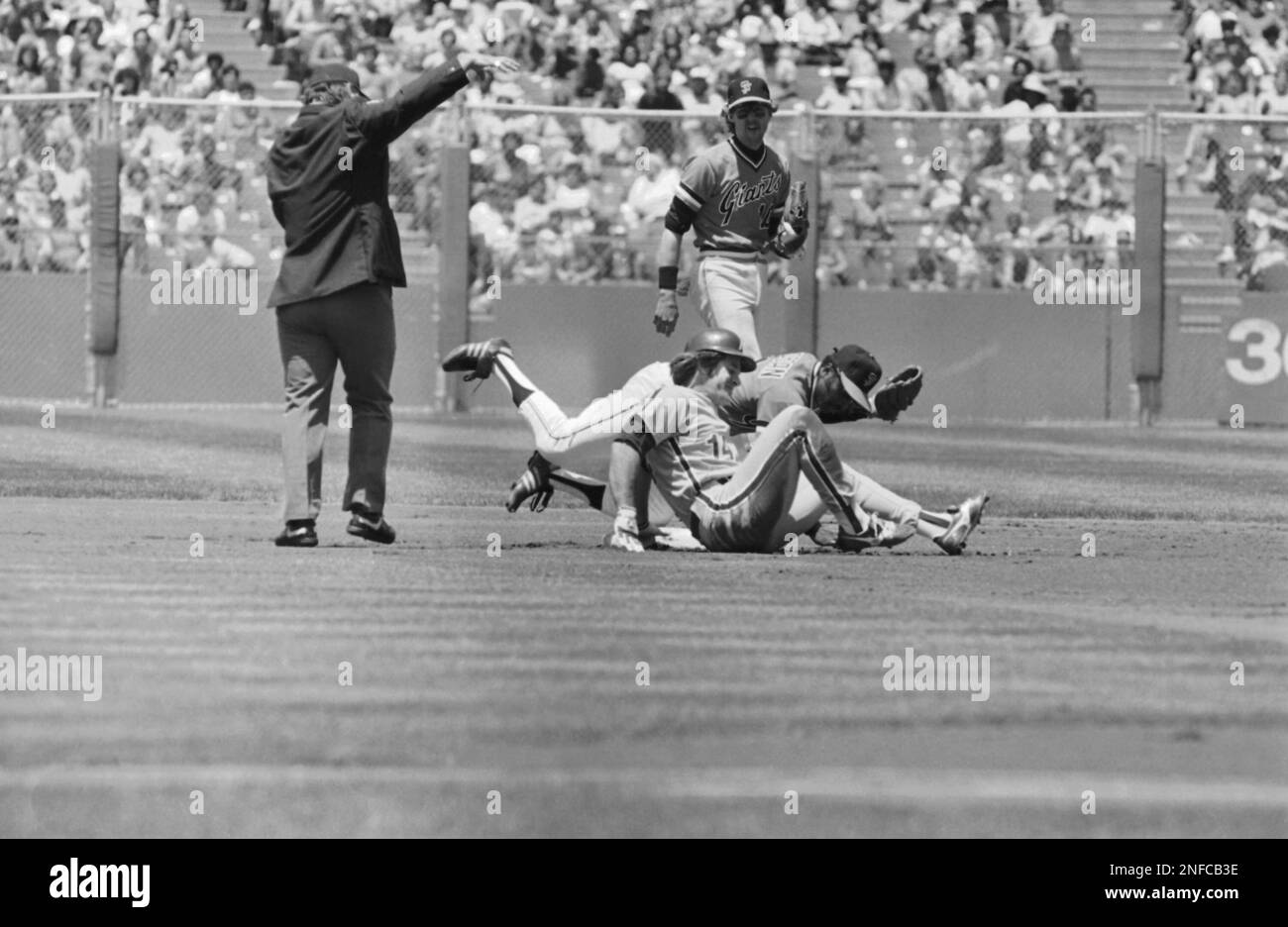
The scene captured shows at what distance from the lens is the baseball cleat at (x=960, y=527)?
11227 millimetres

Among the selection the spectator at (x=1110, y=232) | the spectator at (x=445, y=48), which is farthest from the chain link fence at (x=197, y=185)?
the spectator at (x=1110, y=232)

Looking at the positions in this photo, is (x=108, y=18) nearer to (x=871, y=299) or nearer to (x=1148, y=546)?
(x=871, y=299)

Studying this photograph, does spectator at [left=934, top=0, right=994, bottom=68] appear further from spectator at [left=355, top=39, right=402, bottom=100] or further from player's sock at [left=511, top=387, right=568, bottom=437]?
player's sock at [left=511, top=387, right=568, bottom=437]

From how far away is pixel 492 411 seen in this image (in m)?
24.4

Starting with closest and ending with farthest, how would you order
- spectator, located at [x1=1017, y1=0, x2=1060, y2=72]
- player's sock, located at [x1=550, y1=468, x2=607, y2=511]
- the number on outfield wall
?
player's sock, located at [x1=550, y1=468, x2=607, y2=511], the number on outfield wall, spectator, located at [x1=1017, y1=0, x2=1060, y2=72]

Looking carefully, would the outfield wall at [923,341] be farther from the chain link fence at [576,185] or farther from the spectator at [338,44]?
the spectator at [338,44]

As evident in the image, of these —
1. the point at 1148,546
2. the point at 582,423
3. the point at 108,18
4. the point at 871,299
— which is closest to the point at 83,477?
the point at 582,423

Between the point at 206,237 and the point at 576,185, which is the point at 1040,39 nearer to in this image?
the point at 576,185

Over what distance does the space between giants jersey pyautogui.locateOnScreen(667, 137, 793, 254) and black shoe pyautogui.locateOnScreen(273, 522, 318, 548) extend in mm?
4143

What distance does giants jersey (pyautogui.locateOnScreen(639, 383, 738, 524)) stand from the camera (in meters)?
11.1

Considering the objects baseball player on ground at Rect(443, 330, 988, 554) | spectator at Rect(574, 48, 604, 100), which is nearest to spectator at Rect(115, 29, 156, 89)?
spectator at Rect(574, 48, 604, 100)

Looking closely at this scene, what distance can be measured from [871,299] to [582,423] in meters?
13.0

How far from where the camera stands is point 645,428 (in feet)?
36.4

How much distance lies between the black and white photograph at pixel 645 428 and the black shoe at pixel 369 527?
0.03 m
